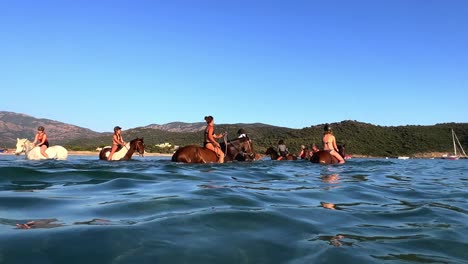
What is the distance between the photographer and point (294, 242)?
3.19 meters

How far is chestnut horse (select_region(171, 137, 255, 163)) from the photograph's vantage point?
14.6 meters

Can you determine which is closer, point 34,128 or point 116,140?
point 116,140

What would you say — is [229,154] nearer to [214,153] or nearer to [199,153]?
[214,153]

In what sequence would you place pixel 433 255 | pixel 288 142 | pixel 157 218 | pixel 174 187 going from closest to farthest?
pixel 433 255
pixel 157 218
pixel 174 187
pixel 288 142

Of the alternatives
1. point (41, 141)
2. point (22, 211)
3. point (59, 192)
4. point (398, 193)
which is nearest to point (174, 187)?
point (59, 192)

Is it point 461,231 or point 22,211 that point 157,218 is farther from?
point 461,231

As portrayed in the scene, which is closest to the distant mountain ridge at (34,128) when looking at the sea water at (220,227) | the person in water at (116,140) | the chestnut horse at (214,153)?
the person in water at (116,140)

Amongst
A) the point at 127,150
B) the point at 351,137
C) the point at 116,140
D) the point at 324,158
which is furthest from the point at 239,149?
the point at 351,137

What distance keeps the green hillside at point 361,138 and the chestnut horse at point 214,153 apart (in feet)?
203

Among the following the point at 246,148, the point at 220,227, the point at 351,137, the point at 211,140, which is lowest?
the point at 220,227

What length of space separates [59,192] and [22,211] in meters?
1.63

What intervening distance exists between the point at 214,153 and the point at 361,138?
8859 cm

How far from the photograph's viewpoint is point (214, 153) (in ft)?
50.6

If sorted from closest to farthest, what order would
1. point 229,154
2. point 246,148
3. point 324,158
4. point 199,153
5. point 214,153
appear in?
1. point 199,153
2. point 214,153
3. point 324,158
4. point 229,154
5. point 246,148
